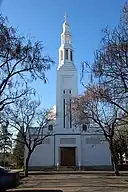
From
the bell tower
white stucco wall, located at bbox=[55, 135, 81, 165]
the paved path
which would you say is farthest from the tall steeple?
the paved path

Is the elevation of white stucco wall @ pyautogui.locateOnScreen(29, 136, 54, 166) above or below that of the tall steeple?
below

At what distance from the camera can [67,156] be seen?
67.1 metres

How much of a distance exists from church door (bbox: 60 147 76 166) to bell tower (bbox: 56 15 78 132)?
171 inches

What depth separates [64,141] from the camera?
6712 cm

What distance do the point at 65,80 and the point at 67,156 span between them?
57.9 ft

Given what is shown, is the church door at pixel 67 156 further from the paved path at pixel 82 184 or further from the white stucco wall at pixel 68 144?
the paved path at pixel 82 184

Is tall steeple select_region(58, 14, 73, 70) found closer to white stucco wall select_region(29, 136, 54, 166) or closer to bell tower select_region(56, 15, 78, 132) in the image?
bell tower select_region(56, 15, 78, 132)

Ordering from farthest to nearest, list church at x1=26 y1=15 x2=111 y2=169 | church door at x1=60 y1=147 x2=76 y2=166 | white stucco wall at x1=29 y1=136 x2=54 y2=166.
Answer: church door at x1=60 y1=147 x2=76 y2=166 → church at x1=26 y1=15 x2=111 y2=169 → white stucco wall at x1=29 y1=136 x2=54 y2=166

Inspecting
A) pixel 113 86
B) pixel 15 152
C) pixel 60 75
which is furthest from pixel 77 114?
pixel 15 152

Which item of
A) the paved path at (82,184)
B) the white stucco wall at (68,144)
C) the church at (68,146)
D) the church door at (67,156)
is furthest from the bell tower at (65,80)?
the paved path at (82,184)

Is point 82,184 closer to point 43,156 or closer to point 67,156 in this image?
point 43,156

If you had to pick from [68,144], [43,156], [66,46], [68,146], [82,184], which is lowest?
[82,184]

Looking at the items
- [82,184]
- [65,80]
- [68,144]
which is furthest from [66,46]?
[82,184]

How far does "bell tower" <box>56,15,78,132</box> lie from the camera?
69.2m
